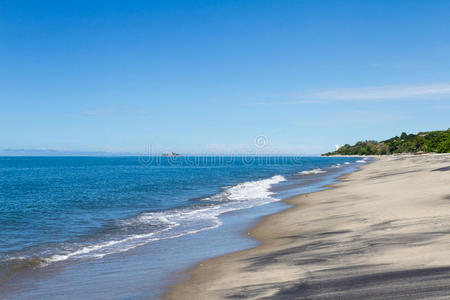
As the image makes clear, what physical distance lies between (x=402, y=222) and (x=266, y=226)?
6.79 meters

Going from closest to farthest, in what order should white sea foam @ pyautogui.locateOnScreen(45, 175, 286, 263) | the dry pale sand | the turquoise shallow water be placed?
1. the dry pale sand
2. the turquoise shallow water
3. white sea foam @ pyautogui.locateOnScreen(45, 175, 286, 263)

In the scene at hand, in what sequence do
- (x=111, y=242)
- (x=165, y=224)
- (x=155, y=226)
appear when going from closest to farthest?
(x=111, y=242) < (x=155, y=226) < (x=165, y=224)

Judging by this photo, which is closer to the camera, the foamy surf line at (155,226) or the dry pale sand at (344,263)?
the dry pale sand at (344,263)

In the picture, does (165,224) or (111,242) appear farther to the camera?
(165,224)

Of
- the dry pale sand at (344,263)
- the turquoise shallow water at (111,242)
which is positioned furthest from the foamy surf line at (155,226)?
the dry pale sand at (344,263)

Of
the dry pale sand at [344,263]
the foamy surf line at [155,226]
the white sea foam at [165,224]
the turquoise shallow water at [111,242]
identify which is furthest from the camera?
the white sea foam at [165,224]

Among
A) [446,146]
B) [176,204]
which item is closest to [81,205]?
[176,204]

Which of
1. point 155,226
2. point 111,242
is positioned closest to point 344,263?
point 111,242

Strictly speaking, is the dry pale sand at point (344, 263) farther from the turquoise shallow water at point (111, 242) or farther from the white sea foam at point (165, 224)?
the white sea foam at point (165, 224)

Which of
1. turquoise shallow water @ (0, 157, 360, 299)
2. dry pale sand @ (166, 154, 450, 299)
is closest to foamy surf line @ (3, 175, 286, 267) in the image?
turquoise shallow water @ (0, 157, 360, 299)

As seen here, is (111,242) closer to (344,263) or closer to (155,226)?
(155,226)

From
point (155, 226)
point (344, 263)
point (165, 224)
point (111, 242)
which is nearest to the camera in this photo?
point (344, 263)

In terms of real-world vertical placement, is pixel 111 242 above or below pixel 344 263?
below

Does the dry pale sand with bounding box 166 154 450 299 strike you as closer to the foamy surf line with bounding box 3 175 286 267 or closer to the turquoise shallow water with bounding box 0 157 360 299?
the turquoise shallow water with bounding box 0 157 360 299
